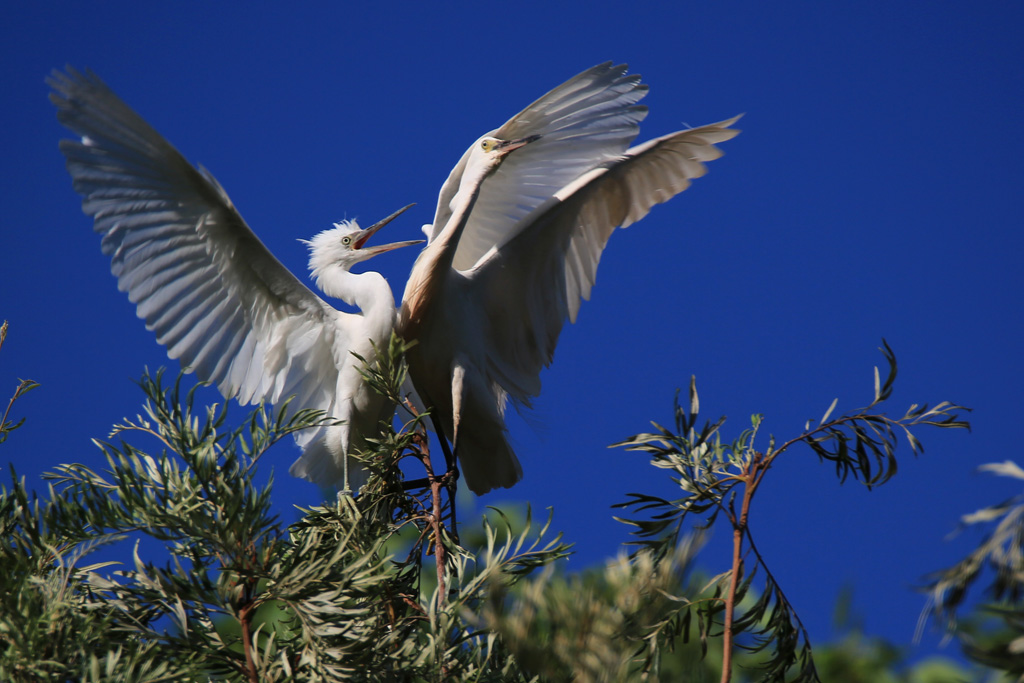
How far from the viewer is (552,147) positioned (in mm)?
5793

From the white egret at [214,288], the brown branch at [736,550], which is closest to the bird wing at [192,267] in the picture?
the white egret at [214,288]

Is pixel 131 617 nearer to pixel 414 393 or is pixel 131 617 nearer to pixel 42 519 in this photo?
pixel 42 519

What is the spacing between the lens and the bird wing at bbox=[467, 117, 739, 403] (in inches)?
199

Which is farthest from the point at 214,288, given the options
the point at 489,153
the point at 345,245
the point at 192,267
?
the point at 489,153

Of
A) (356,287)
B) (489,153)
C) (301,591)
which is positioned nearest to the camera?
(301,591)

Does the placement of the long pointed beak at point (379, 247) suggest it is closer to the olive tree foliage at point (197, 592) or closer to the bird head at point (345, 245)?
the bird head at point (345, 245)

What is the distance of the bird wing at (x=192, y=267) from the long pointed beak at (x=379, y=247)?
93cm

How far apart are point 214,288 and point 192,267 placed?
159 mm

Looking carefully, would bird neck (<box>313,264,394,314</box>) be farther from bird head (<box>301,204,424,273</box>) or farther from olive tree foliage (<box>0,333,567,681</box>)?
olive tree foliage (<box>0,333,567,681</box>)

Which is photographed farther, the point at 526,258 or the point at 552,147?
the point at 552,147

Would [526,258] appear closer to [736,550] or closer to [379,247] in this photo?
[379,247]

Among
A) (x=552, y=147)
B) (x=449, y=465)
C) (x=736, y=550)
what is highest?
(x=552, y=147)

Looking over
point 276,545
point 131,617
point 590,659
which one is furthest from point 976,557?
point 131,617

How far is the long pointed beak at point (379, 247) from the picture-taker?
18.9 feet
